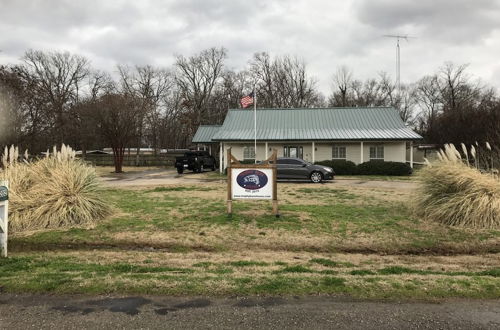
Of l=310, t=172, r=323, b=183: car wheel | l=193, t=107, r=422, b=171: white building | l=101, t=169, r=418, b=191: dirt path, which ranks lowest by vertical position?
l=101, t=169, r=418, b=191: dirt path

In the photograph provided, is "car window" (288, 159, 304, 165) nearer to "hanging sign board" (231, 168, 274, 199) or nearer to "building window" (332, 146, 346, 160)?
"building window" (332, 146, 346, 160)

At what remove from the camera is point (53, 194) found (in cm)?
899

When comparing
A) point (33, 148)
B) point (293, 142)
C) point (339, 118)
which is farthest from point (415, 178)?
point (33, 148)

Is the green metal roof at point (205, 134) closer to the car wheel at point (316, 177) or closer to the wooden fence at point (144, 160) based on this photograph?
the wooden fence at point (144, 160)

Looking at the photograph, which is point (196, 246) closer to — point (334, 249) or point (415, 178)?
point (334, 249)

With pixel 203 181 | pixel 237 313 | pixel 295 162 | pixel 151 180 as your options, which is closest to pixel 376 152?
pixel 295 162

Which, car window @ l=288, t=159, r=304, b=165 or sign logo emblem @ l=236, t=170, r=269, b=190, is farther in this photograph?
car window @ l=288, t=159, r=304, b=165

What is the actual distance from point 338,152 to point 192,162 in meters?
12.0

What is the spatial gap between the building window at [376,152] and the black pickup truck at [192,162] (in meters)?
14.3

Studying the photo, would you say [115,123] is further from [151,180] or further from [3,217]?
[3,217]

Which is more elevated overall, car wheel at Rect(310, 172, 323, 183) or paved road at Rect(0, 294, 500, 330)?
car wheel at Rect(310, 172, 323, 183)

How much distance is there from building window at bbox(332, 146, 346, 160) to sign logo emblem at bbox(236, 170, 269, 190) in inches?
835

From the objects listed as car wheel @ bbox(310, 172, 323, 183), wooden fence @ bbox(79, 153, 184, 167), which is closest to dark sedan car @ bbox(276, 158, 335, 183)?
car wheel @ bbox(310, 172, 323, 183)

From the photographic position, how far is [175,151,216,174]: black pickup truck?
3012 centimetres
